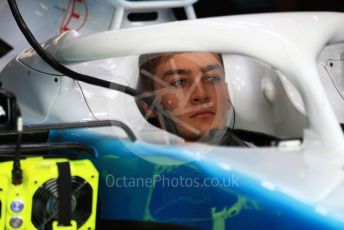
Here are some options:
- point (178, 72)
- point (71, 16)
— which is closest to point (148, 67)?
point (178, 72)

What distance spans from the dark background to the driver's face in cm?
84

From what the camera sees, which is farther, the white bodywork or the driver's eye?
the white bodywork

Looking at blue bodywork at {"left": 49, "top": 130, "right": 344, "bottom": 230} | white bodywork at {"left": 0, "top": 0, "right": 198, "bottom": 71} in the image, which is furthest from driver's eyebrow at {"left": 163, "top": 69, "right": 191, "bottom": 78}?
white bodywork at {"left": 0, "top": 0, "right": 198, "bottom": 71}

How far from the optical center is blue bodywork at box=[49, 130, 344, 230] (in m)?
0.94

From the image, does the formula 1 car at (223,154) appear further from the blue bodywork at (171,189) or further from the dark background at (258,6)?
the dark background at (258,6)

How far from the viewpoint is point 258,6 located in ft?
6.50

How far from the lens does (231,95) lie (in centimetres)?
120

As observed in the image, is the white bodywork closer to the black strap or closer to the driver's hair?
the driver's hair

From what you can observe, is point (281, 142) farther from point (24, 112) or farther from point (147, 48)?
point (24, 112)

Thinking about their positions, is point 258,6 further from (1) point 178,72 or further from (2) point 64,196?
(2) point 64,196

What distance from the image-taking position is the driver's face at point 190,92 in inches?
40.6

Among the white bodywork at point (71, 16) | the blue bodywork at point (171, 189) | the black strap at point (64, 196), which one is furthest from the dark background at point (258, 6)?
the black strap at point (64, 196)

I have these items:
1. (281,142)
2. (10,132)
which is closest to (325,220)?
(281,142)

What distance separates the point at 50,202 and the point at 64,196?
3 cm
